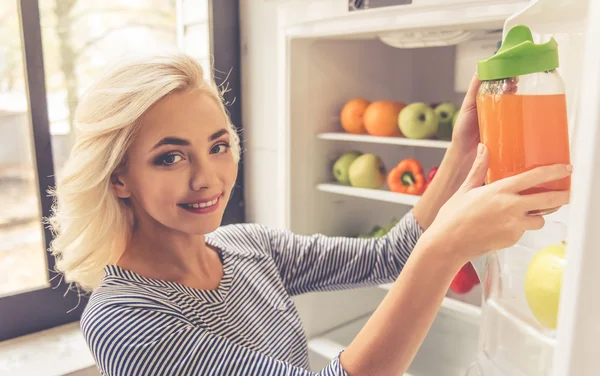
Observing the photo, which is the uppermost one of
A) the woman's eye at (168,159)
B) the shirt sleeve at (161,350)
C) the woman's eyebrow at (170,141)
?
the woman's eyebrow at (170,141)

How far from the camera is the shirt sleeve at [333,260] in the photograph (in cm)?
111

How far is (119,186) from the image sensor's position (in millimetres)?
924

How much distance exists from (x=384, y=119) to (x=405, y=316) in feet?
2.64

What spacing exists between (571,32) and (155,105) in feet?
1.98

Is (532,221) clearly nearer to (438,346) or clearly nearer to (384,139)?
(384,139)

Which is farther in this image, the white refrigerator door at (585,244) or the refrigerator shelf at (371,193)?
the refrigerator shelf at (371,193)

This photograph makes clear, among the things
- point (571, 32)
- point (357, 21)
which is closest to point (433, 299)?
point (571, 32)

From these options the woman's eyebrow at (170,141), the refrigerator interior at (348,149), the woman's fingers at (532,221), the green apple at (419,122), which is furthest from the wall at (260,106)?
the woman's fingers at (532,221)

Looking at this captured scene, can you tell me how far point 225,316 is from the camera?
96 centimetres

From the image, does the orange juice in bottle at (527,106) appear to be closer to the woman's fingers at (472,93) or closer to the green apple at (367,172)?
the woman's fingers at (472,93)

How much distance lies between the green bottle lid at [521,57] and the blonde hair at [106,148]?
1.72 ft

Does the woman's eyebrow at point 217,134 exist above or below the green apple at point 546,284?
above

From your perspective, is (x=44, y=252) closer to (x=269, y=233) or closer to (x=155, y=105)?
(x=269, y=233)

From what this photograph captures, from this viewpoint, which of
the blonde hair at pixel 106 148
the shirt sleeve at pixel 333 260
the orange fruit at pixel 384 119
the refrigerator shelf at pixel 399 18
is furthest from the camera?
the orange fruit at pixel 384 119
